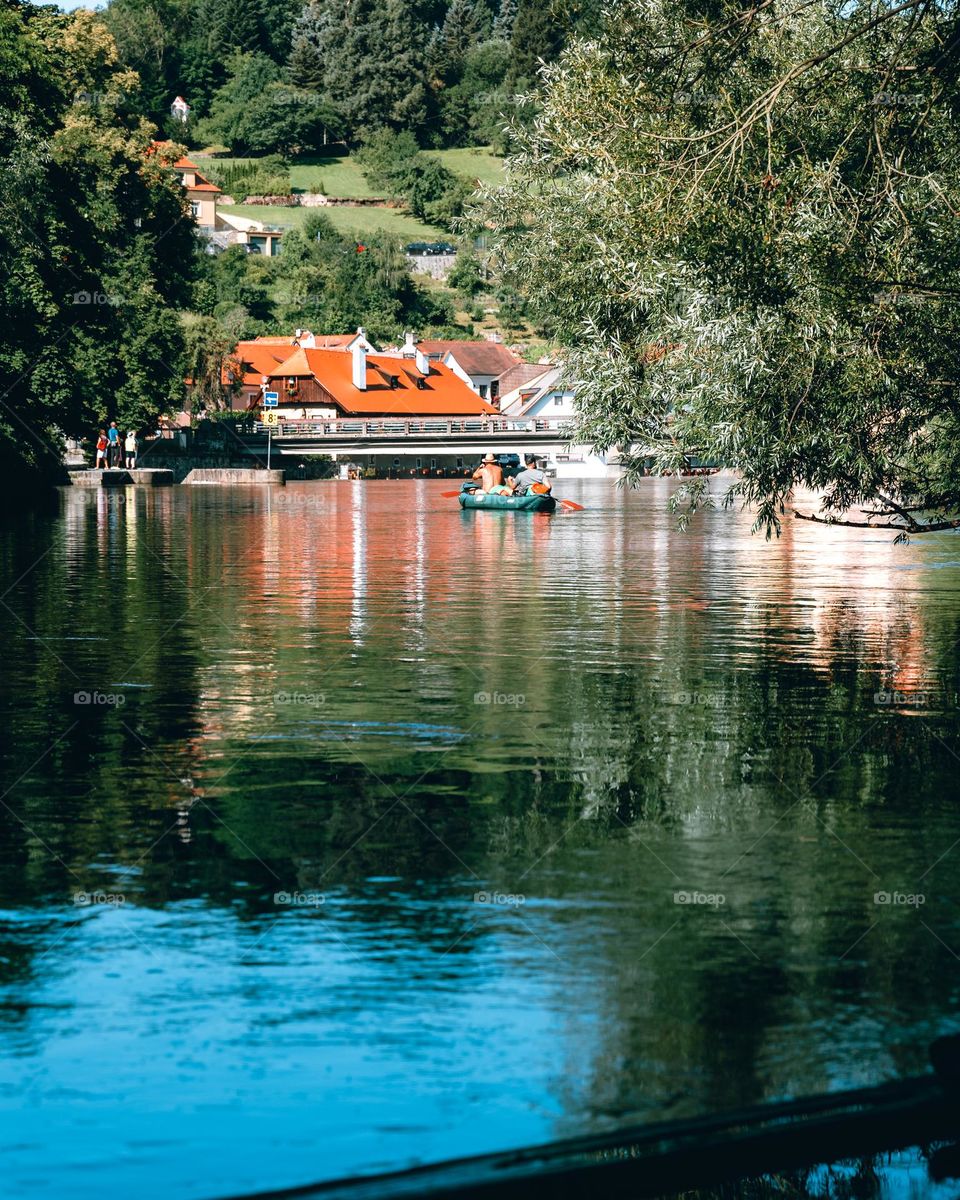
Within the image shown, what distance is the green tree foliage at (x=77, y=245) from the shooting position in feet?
175

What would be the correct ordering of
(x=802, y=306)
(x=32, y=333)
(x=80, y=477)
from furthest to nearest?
(x=80, y=477), (x=32, y=333), (x=802, y=306)

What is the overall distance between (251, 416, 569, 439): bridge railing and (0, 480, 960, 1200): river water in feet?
310

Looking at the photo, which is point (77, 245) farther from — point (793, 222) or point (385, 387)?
point (385, 387)

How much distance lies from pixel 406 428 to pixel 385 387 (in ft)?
65.2

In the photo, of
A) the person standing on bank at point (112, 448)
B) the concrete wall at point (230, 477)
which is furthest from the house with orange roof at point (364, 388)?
the person standing on bank at point (112, 448)

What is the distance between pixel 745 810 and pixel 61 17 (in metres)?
74.2

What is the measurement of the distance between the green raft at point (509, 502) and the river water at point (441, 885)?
33666mm

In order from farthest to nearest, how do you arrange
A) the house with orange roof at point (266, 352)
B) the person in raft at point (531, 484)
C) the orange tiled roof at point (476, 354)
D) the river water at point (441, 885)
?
the orange tiled roof at point (476, 354) < the house with orange roof at point (266, 352) < the person in raft at point (531, 484) < the river water at point (441, 885)

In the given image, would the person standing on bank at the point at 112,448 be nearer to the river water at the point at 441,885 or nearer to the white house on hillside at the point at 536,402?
the river water at the point at 441,885

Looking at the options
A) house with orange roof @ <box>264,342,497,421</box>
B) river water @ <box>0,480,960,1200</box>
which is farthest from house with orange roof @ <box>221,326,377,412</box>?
river water @ <box>0,480,960,1200</box>

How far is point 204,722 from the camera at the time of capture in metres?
14.5

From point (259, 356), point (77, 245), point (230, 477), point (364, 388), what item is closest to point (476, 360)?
point (364, 388)

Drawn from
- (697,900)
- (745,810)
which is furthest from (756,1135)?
(745,810)

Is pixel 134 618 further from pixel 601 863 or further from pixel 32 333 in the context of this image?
pixel 32 333
